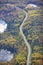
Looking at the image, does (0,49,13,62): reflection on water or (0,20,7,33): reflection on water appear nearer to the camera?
(0,49,13,62): reflection on water

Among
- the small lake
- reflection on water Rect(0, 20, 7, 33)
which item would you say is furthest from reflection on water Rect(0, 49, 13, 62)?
reflection on water Rect(0, 20, 7, 33)

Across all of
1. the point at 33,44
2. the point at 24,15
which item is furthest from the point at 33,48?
the point at 24,15

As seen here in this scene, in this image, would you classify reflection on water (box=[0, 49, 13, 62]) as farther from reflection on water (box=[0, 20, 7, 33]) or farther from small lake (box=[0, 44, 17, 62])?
reflection on water (box=[0, 20, 7, 33])

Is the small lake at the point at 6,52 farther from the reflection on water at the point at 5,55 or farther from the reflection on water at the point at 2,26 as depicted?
the reflection on water at the point at 2,26

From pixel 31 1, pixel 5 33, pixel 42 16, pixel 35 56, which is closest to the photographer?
pixel 35 56

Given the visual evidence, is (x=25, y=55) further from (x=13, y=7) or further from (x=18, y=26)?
(x=13, y=7)

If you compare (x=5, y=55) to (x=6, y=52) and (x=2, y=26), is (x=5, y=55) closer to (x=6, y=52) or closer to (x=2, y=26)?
(x=6, y=52)

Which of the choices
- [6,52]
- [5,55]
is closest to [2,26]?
[6,52]

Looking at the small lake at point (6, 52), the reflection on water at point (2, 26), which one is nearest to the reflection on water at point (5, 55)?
the small lake at point (6, 52)
